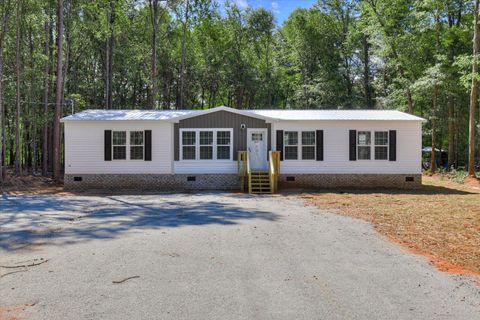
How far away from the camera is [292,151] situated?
1656 centimetres

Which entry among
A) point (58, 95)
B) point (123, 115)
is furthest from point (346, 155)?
point (58, 95)

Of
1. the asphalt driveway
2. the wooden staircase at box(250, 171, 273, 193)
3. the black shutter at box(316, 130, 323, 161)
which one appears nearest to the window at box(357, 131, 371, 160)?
the black shutter at box(316, 130, 323, 161)

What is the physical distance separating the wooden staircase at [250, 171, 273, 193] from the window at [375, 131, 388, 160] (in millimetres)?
4811

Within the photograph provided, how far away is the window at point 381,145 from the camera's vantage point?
16.5 meters

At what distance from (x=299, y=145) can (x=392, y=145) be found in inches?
152

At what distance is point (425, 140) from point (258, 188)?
20364 mm

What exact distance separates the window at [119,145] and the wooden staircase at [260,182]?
5.38 meters

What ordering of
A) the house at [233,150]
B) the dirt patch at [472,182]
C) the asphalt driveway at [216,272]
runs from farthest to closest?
the dirt patch at [472,182]
the house at [233,150]
the asphalt driveway at [216,272]

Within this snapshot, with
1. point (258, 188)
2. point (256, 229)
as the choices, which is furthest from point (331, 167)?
point (256, 229)

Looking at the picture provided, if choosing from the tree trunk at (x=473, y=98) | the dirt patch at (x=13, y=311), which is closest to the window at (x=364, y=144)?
the tree trunk at (x=473, y=98)

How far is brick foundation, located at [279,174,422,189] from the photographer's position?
16.5 metres

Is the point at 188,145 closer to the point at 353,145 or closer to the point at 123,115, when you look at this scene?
the point at 123,115

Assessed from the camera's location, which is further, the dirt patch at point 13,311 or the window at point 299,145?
the window at point 299,145

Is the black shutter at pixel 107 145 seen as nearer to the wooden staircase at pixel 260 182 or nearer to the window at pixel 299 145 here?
the wooden staircase at pixel 260 182
